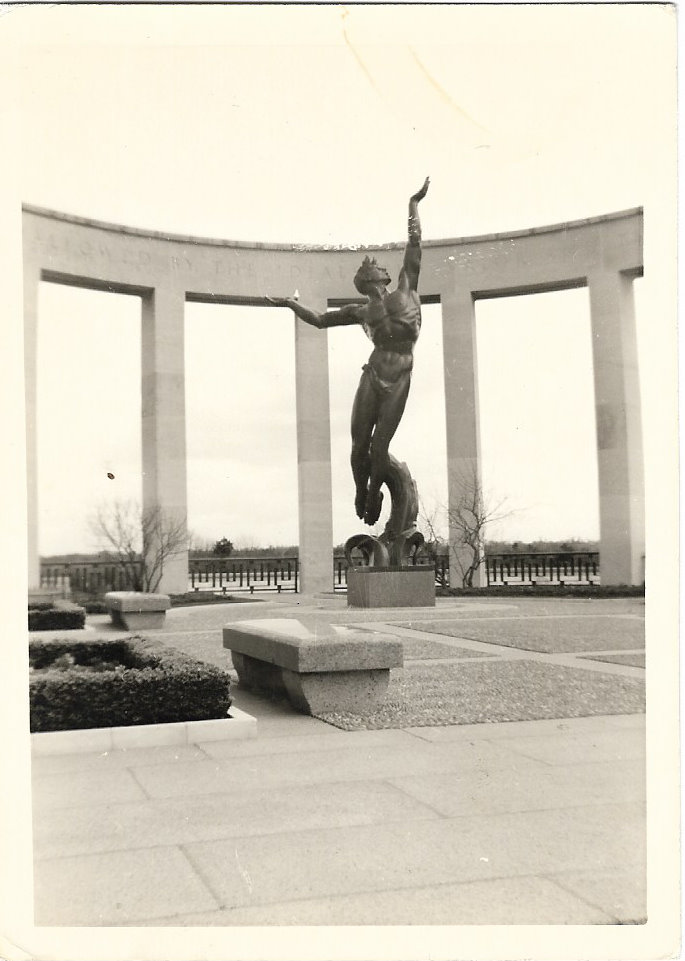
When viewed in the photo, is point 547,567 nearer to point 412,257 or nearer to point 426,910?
point 412,257

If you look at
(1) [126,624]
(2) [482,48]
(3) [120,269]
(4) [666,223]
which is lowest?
(1) [126,624]

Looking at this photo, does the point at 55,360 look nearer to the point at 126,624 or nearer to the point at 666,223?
the point at 666,223

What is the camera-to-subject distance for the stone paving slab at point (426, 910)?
10.2 feet

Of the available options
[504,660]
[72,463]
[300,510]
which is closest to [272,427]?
[300,510]

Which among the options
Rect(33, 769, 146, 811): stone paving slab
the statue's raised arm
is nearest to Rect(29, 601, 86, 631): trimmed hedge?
the statue's raised arm

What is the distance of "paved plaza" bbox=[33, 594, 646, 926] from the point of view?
3.21 m

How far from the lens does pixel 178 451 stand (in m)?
23.4

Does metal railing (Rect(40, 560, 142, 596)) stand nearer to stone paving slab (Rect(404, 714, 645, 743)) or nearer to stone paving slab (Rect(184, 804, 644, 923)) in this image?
stone paving slab (Rect(404, 714, 645, 743))

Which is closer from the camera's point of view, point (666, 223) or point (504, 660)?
point (666, 223)

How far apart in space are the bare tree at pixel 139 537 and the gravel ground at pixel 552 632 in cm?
849

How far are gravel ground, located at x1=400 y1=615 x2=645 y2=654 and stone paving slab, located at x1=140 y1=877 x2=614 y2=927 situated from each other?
6.22 m

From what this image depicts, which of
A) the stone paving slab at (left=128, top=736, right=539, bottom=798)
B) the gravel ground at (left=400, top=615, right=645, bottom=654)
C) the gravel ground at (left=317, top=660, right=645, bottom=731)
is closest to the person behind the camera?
the stone paving slab at (left=128, top=736, right=539, bottom=798)

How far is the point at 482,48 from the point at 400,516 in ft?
41.8

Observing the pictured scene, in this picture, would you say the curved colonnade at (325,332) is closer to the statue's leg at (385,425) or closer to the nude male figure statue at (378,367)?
the nude male figure statue at (378,367)
